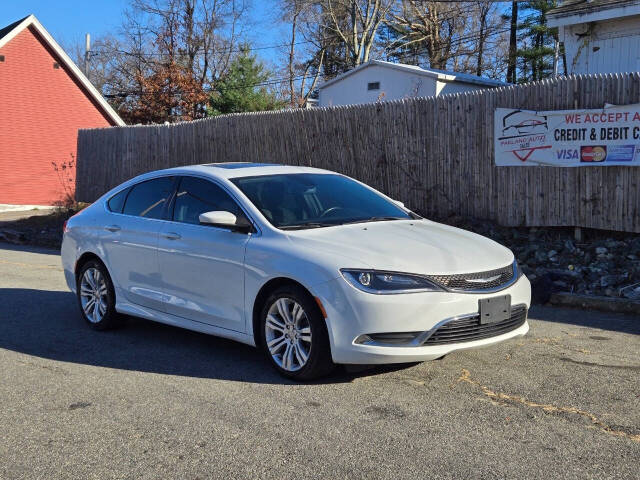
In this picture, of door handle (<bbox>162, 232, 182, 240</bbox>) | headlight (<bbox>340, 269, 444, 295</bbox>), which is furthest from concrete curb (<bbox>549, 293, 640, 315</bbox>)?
door handle (<bbox>162, 232, 182, 240</bbox>)

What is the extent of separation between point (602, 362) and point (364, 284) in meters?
2.25

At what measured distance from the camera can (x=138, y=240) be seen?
657 centimetres

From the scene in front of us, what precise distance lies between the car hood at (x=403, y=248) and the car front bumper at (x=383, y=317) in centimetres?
19

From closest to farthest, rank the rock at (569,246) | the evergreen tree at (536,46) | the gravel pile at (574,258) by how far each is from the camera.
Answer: the gravel pile at (574,258) < the rock at (569,246) < the evergreen tree at (536,46)

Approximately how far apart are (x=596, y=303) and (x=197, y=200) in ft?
15.8

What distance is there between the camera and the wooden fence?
10016mm

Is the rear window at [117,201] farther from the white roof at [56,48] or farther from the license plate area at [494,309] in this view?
the white roof at [56,48]

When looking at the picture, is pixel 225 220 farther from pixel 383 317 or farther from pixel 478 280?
pixel 478 280

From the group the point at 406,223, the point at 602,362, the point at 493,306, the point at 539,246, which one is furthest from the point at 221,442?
the point at 539,246

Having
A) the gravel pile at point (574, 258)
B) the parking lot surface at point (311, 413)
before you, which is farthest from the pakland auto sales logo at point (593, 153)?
the parking lot surface at point (311, 413)

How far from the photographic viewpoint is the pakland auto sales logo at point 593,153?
988cm

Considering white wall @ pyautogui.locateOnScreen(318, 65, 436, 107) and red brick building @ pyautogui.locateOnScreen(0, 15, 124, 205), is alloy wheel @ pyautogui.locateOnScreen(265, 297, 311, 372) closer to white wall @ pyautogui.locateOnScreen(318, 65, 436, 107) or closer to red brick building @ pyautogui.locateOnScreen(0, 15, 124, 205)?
white wall @ pyautogui.locateOnScreen(318, 65, 436, 107)

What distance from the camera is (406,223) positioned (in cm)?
605

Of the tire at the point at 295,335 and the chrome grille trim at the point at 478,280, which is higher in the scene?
the chrome grille trim at the point at 478,280
